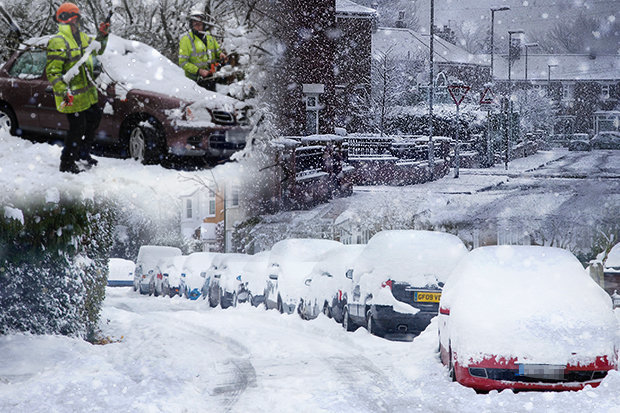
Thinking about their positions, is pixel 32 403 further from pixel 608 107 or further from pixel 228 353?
pixel 608 107

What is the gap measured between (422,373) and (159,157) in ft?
10.7

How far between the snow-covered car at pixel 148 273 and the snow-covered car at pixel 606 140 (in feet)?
33.0

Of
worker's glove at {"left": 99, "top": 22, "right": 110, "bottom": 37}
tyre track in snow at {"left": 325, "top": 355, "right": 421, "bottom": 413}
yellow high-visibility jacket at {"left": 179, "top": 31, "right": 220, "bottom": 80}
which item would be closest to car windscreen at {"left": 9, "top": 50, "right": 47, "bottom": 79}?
worker's glove at {"left": 99, "top": 22, "right": 110, "bottom": 37}

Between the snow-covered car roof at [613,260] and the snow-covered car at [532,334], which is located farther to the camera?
the snow-covered car roof at [613,260]

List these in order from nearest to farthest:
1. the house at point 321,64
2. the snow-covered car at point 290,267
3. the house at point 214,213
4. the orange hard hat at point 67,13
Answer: the orange hard hat at point 67,13, the house at point 214,213, the house at point 321,64, the snow-covered car at point 290,267

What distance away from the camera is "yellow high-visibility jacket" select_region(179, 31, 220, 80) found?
6.72m

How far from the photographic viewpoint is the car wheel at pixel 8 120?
670cm

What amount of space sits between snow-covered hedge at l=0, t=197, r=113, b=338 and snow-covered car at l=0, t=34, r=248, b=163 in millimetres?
1105

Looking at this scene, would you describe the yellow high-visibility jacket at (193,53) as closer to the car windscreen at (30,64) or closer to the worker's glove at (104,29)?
the worker's glove at (104,29)

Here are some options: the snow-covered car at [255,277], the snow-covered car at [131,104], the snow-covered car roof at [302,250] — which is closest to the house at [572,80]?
the snow-covered car roof at [302,250]

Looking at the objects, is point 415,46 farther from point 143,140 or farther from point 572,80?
point 143,140

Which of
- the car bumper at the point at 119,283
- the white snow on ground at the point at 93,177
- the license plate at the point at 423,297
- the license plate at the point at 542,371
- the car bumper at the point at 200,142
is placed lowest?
the car bumper at the point at 119,283

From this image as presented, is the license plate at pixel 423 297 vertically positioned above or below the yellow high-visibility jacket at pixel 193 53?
below

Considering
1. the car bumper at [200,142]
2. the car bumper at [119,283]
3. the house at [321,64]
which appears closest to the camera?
the car bumper at [200,142]
